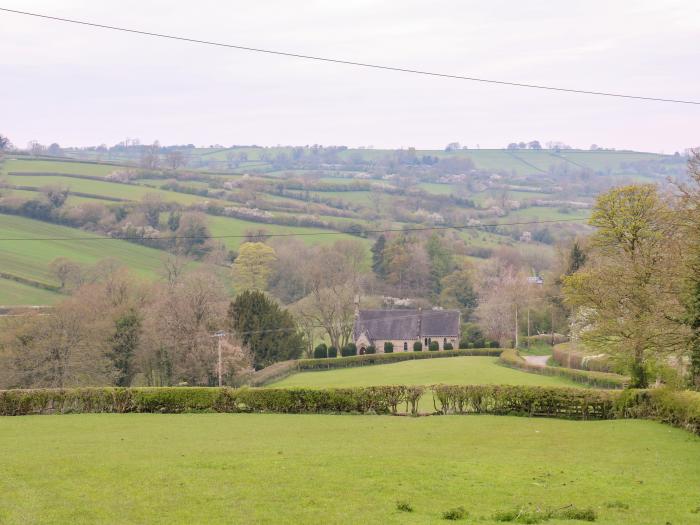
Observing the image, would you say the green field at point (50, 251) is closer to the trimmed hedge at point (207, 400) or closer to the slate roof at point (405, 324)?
the slate roof at point (405, 324)

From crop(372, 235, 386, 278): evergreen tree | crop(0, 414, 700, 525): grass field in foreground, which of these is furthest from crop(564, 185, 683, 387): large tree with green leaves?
crop(372, 235, 386, 278): evergreen tree

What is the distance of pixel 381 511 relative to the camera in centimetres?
1395

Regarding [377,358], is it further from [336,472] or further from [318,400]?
[336,472]

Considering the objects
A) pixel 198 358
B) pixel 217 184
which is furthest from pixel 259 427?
pixel 217 184

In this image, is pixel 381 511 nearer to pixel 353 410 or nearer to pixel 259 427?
pixel 259 427

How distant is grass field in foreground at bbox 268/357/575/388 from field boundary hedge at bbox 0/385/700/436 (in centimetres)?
1520

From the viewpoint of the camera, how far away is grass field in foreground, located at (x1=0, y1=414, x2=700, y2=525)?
1402 centimetres

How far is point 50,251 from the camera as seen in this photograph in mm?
97875

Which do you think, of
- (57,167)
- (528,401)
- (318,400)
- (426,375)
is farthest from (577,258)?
(57,167)

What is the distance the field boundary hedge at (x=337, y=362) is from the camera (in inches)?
2496

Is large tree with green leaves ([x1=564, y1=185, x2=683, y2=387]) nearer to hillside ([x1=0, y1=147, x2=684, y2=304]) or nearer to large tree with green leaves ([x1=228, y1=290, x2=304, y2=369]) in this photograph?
large tree with green leaves ([x1=228, y1=290, x2=304, y2=369])

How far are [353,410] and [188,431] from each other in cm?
838

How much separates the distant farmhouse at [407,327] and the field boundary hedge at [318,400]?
209 feet

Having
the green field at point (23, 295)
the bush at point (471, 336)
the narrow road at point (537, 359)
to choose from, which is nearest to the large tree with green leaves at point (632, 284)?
the narrow road at point (537, 359)
